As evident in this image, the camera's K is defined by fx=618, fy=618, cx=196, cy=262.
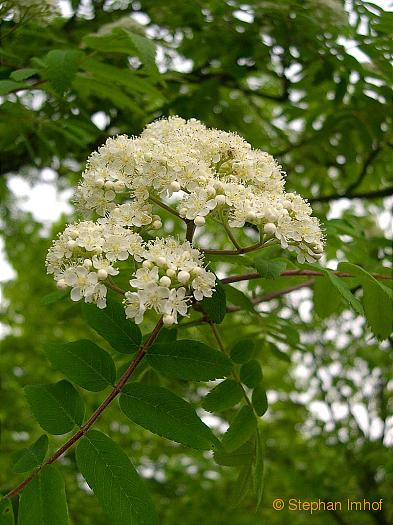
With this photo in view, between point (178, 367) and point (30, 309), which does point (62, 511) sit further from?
point (30, 309)

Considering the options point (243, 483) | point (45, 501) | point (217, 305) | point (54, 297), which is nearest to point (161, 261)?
point (217, 305)

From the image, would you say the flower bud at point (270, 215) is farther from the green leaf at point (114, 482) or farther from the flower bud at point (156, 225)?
the green leaf at point (114, 482)

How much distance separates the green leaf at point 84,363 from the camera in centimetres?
157

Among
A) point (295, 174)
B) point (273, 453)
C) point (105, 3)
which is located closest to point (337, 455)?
point (273, 453)

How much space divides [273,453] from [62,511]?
371 cm

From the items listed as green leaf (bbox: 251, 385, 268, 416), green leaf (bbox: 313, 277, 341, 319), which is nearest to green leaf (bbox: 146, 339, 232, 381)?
green leaf (bbox: 251, 385, 268, 416)

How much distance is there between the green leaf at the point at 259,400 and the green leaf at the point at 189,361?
47 cm

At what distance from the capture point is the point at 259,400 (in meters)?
1.96

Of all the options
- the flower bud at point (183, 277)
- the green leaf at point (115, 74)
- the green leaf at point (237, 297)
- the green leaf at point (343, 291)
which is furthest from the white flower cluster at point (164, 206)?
the green leaf at point (115, 74)

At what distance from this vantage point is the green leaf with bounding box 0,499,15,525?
4.87 feet

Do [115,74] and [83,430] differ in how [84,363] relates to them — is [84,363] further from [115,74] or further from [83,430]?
[115,74]

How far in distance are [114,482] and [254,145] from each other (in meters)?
2.28

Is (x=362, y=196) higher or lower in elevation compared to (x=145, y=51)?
lower

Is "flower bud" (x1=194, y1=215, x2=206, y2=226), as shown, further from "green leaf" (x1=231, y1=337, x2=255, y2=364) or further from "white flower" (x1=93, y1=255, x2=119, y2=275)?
"green leaf" (x1=231, y1=337, x2=255, y2=364)
